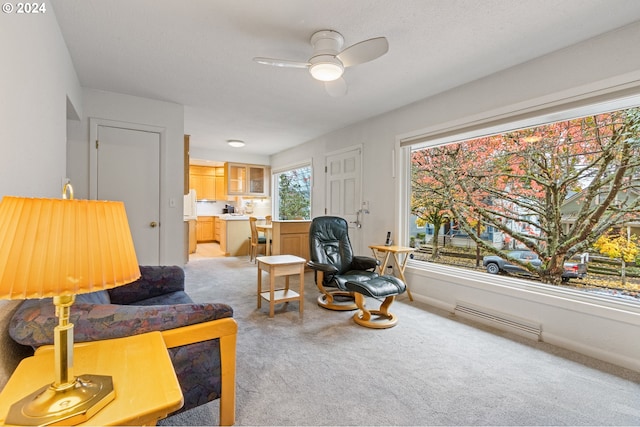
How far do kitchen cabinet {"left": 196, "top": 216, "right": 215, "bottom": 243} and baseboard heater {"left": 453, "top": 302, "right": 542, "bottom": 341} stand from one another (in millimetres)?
7397

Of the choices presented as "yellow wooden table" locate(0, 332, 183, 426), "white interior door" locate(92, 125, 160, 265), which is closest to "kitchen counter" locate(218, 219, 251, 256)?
"white interior door" locate(92, 125, 160, 265)

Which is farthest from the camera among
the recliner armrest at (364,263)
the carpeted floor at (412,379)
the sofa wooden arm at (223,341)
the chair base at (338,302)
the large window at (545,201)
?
the recliner armrest at (364,263)

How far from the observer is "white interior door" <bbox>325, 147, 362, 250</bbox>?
4672mm

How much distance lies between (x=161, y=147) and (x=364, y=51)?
2.98 meters

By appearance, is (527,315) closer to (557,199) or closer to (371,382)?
(557,199)

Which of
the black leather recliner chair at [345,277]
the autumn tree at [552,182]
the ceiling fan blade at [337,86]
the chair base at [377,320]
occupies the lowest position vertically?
the chair base at [377,320]

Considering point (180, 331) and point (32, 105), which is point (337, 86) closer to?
point (32, 105)

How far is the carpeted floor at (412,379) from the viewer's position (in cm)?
163

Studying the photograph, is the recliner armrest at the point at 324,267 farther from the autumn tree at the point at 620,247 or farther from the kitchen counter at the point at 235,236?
the kitchen counter at the point at 235,236

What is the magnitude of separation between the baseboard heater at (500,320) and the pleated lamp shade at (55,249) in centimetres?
312

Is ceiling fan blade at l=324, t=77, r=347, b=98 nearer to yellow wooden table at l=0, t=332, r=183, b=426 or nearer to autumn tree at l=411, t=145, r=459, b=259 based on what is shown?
autumn tree at l=411, t=145, r=459, b=259

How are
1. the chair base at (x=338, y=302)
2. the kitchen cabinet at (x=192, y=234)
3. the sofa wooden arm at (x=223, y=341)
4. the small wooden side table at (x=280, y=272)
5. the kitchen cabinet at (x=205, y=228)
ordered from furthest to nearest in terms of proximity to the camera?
the kitchen cabinet at (x=205, y=228), the kitchen cabinet at (x=192, y=234), the chair base at (x=338, y=302), the small wooden side table at (x=280, y=272), the sofa wooden arm at (x=223, y=341)

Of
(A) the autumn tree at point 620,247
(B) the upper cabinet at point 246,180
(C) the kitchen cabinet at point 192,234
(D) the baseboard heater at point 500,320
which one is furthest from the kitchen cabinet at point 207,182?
(A) the autumn tree at point 620,247

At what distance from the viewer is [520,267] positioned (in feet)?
9.92
